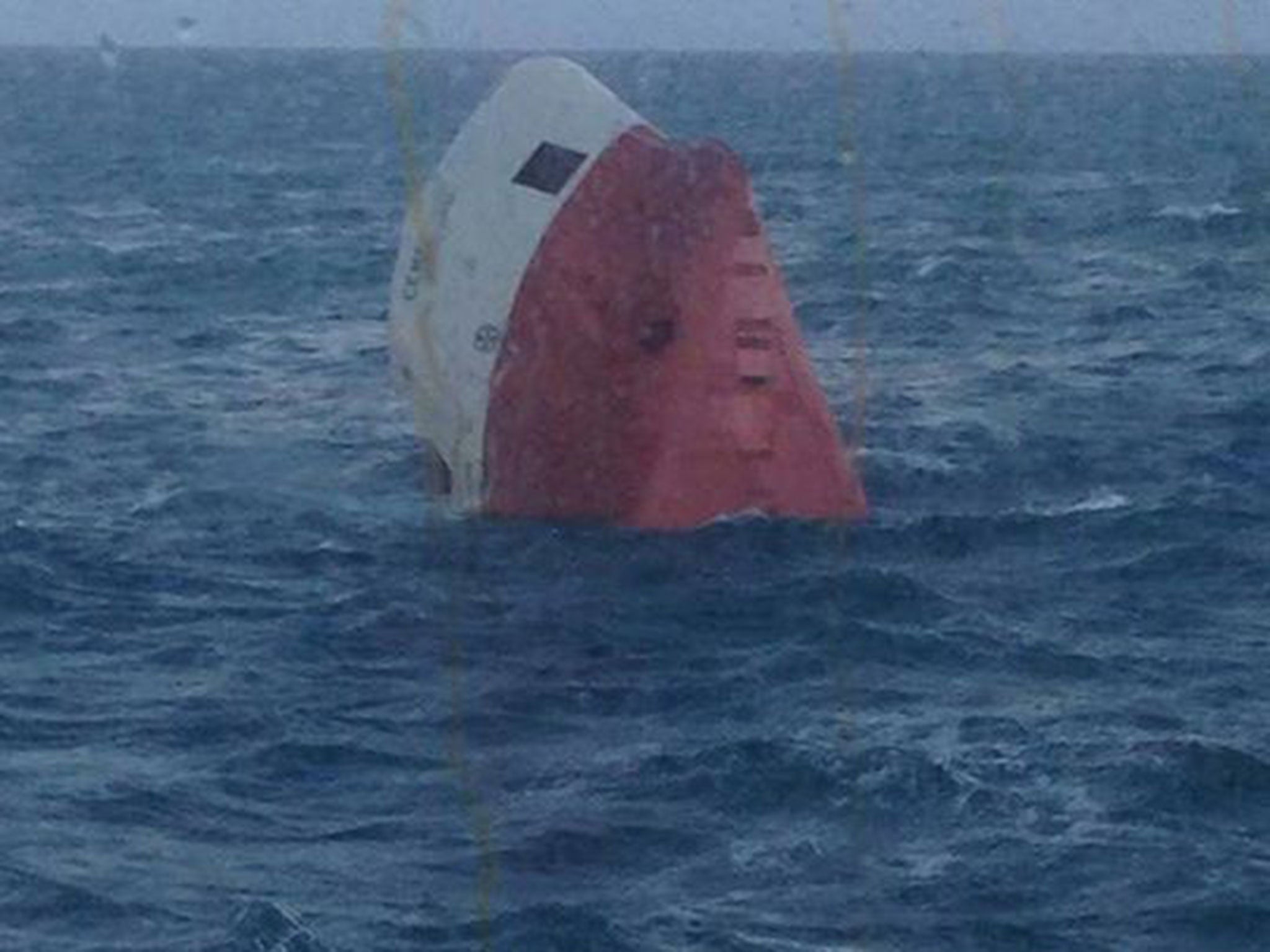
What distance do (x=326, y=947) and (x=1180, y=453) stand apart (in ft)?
42.6

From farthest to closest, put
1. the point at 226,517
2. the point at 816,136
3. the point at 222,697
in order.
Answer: the point at 816,136 → the point at 226,517 → the point at 222,697

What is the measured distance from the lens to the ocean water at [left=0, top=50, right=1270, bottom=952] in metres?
12.5

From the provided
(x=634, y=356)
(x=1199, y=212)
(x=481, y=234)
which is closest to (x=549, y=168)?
(x=481, y=234)

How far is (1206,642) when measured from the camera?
671 inches

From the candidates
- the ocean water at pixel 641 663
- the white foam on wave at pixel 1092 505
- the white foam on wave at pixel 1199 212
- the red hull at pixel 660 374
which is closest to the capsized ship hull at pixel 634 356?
the red hull at pixel 660 374

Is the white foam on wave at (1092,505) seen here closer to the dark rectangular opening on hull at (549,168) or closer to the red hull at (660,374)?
the red hull at (660,374)

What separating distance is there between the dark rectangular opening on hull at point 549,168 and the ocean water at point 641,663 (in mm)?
2421

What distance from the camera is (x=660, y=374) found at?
66.3 ft

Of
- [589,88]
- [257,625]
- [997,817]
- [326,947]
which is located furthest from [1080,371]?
[326,947]

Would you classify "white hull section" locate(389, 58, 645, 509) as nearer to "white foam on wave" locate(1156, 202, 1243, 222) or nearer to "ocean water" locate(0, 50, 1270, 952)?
"ocean water" locate(0, 50, 1270, 952)

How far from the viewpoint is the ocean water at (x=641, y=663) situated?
493 inches

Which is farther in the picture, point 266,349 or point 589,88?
point 266,349

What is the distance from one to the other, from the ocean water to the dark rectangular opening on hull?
2421 millimetres

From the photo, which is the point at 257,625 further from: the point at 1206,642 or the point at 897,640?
the point at 1206,642
